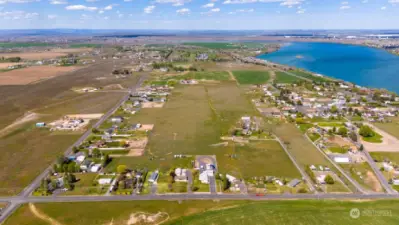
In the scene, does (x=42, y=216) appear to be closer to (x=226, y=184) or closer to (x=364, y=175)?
(x=226, y=184)

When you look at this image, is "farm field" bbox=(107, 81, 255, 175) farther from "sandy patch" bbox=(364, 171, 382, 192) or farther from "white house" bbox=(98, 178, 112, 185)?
"sandy patch" bbox=(364, 171, 382, 192)

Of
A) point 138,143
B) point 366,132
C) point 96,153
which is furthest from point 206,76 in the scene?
point 96,153

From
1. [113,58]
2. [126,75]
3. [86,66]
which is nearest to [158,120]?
[126,75]

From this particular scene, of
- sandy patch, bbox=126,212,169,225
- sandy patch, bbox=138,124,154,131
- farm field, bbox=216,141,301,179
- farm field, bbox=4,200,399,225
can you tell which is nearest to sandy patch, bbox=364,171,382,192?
farm field, bbox=4,200,399,225

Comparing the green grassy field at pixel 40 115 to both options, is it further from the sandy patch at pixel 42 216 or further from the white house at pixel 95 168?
the white house at pixel 95 168

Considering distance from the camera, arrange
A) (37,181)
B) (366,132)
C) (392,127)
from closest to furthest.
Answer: (37,181) < (366,132) < (392,127)

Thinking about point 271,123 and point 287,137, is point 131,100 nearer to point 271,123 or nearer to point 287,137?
point 271,123
